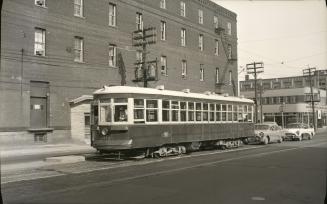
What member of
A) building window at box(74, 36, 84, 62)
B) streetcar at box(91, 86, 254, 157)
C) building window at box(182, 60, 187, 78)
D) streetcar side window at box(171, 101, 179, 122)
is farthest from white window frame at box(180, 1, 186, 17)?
streetcar side window at box(171, 101, 179, 122)

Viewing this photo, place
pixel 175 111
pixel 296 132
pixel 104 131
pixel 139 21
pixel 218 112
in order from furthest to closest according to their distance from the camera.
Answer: pixel 296 132, pixel 139 21, pixel 218 112, pixel 175 111, pixel 104 131

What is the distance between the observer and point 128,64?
35.2 metres

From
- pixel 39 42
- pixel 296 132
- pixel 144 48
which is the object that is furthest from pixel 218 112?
pixel 296 132

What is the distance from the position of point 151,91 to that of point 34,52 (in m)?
11.1

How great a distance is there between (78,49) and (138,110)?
44.8ft

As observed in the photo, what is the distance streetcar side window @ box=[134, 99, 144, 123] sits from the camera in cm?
1853

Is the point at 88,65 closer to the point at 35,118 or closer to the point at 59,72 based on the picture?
the point at 59,72

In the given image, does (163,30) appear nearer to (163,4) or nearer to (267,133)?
(163,4)

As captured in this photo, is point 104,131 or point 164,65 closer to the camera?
point 104,131

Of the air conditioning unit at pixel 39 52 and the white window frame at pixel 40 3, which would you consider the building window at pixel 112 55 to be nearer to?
the air conditioning unit at pixel 39 52

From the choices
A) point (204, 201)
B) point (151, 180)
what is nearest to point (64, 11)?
point (151, 180)

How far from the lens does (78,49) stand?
30.7 meters

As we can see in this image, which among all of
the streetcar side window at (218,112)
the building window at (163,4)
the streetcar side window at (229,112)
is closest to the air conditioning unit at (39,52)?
the streetcar side window at (218,112)

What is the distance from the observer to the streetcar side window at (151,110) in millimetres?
19188
